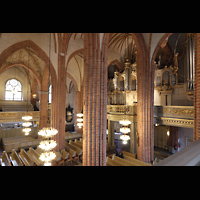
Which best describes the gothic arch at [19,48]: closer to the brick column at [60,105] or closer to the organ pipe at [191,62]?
the brick column at [60,105]

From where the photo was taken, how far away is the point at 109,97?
17891 millimetres

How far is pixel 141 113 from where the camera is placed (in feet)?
30.6

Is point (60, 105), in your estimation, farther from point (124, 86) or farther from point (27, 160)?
point (124, 86)

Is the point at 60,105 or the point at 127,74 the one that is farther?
the point at 127,74

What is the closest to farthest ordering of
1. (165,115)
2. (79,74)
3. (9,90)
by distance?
(165,115)
(79,74)
(9,90)

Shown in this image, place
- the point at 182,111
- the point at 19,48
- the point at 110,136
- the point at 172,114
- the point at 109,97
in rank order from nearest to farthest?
the point at 182,111
the point at 172,114
the point at 19,48
the point at 110,136
the point at 109,97

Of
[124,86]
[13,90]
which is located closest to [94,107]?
[124,86]

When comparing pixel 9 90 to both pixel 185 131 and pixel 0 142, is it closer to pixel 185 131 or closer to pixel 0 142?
pixel 0 142

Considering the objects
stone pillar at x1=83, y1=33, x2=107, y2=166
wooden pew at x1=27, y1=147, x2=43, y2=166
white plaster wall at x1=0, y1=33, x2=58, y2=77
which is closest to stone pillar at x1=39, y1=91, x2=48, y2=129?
wooden pew at x1=27, y1=147, x2=43, y2=166

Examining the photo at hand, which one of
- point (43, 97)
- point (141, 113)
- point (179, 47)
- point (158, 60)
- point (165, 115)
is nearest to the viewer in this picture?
point (141, 113)

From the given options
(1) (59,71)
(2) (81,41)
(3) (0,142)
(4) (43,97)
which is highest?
(2) (81,41)

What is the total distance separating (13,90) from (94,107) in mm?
20623

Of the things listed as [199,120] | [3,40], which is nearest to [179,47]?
[199,120]
